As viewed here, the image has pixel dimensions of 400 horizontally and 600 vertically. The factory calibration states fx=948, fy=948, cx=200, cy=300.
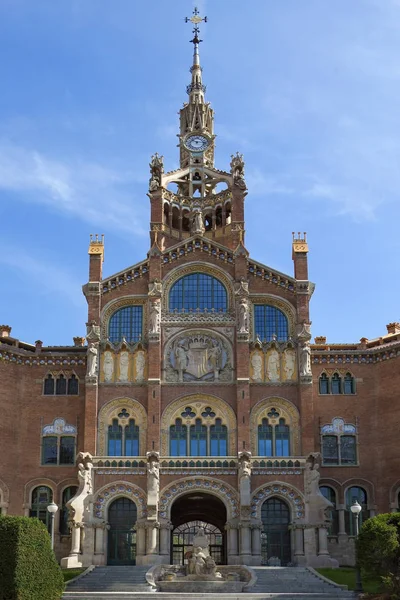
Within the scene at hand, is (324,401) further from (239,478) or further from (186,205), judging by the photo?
(186,205)

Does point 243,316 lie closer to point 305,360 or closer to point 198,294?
point 198,294

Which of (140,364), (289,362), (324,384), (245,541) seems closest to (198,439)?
(140,364)

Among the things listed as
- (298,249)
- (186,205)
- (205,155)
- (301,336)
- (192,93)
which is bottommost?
(301,336)

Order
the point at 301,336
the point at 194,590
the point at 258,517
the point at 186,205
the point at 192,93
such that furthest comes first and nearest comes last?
the point at 192,93, the point at 186,205, the point at 301,336, the point at 258,517, the point at 194,590

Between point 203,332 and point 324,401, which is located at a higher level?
point 203,332

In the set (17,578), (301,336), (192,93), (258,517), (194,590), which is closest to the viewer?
(17,578)

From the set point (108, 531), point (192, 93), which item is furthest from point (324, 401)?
point (192, 93)

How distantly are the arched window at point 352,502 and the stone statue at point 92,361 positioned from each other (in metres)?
21.7

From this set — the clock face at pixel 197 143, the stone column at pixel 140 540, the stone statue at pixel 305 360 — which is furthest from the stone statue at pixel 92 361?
the clock face at pixel 197 143

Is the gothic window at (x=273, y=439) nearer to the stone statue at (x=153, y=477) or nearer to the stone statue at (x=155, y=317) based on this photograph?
the stone statue at (x=153, y=477)

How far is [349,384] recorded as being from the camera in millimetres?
75625

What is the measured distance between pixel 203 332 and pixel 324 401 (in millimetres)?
11083

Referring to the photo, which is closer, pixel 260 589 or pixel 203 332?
pixel 260 589

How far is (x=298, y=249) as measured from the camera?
7650cm
